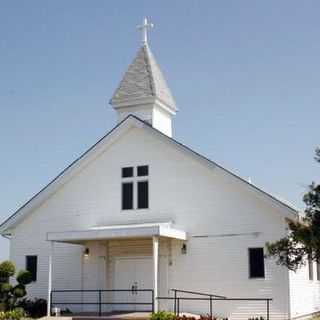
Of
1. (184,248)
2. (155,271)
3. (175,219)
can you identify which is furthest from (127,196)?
(155,271)

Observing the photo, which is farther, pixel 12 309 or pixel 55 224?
pixel 55 224

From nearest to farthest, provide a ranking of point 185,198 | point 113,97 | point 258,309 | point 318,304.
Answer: point 258,309 → point 185,198 → point 318,304 → point 113,97

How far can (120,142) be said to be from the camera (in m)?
28.6

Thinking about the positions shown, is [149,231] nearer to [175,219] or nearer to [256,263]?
[175,219]

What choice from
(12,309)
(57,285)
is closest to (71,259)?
(57,285)

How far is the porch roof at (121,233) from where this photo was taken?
24.5 metres

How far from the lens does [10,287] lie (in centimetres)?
2717

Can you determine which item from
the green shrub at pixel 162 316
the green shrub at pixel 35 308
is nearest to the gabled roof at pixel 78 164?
the green shrub at pixel 35 308

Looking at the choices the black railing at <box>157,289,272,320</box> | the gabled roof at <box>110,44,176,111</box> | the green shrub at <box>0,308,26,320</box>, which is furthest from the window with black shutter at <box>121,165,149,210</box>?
the green shrub at <box>0,308,26,320</box>

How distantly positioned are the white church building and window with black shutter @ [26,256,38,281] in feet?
0.20

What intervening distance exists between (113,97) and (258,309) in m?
12.5

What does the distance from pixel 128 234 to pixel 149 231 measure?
1.13m

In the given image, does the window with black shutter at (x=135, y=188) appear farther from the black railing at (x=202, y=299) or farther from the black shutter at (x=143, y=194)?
the black railing at (x=202, y=299)

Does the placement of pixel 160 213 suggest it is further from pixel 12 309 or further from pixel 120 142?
pixel 12 309
